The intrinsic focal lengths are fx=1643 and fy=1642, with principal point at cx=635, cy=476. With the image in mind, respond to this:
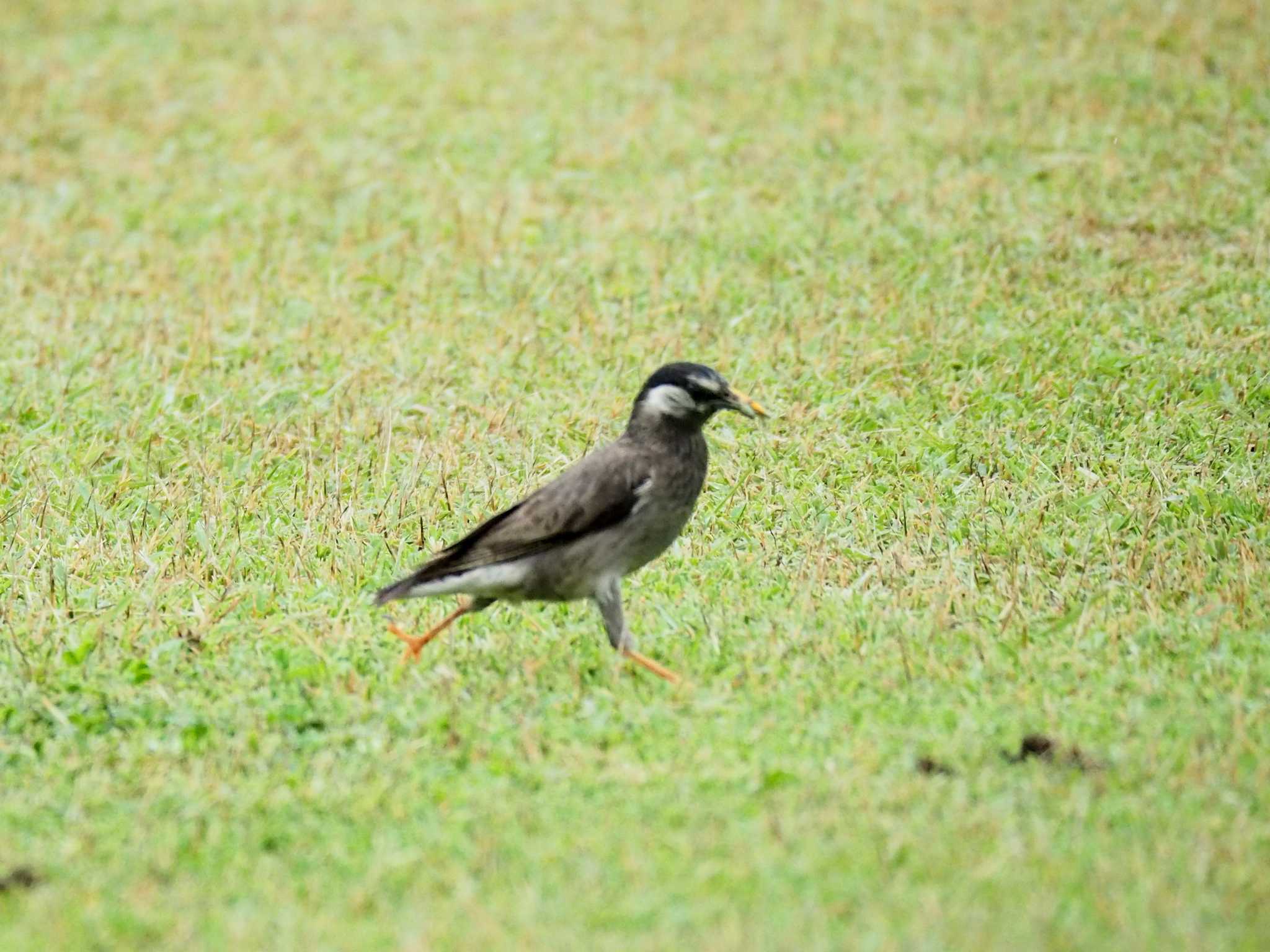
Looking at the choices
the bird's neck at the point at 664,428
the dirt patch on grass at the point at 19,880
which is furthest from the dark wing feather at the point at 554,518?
the dirt patch on grass at the point at 19,880

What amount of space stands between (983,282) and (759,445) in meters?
2.59

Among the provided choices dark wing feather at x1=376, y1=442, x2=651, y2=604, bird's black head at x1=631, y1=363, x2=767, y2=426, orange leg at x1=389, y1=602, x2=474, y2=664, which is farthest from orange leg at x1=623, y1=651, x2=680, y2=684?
bird's black head at x1=631, y1=363, x2=767, y2=426

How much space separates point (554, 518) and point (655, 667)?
2.35 feet

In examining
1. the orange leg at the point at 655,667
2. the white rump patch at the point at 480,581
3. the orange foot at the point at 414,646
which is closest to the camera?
the orange leg at the point at 655,667

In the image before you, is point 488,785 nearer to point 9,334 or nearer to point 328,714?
point 328,714

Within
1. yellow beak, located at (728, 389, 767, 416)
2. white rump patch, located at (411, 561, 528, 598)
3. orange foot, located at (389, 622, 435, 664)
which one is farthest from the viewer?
yellow beak, located at (728, 389, 767, 416)

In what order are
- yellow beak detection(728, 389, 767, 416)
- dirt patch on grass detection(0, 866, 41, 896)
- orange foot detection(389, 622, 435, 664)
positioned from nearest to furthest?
1. dirt patch on grass detection(0, 866, 41, 896)
2. orange foot detection(389, 622, 435, 664)
3. yellow beak detection(728, 389, 767, 416)

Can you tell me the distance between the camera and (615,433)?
8.75 metres

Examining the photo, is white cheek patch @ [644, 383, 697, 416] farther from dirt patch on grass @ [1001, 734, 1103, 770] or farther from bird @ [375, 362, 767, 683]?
dirt patch on grass @ [1001, 734, 1103, 770]

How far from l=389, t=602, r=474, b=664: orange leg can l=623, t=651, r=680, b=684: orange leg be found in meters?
0.69

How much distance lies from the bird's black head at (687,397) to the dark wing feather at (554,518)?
0.21 m

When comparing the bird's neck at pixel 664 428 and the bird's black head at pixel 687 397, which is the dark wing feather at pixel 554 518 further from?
the bird's black head at pixel 687 397

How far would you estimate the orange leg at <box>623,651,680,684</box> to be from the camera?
237 inches

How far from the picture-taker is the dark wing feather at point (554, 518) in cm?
619
